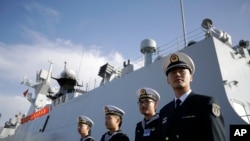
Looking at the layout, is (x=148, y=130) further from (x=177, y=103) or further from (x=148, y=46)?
(x=148, y=46)

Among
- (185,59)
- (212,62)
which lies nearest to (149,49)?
(212,62)

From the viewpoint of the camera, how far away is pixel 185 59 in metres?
1.73

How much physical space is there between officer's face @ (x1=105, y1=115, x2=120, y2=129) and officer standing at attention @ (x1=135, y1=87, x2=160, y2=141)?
0.57 metres

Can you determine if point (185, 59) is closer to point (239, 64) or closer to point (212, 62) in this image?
point (212, 62)

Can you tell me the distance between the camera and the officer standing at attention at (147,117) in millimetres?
2504

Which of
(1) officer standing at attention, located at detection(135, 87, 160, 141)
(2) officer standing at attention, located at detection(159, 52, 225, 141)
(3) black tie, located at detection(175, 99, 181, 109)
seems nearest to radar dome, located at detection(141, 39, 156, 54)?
(1) officer standing at attention, located at detection(135, 87, 160, 141)

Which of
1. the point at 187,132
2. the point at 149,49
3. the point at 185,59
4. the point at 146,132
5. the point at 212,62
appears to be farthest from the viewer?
the point at 149,49

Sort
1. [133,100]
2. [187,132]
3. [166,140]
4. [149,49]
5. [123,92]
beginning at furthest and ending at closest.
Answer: [149,49]
[123,92]
[133,100]
[166,140]
[187,132]

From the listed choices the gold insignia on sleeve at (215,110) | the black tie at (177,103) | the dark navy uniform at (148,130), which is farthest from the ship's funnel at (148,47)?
the gold insignia on sleeve at (215,110)

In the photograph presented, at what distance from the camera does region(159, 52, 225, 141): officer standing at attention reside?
1.37 metres

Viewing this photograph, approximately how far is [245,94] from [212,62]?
111 cm

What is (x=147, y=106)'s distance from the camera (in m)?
2.75

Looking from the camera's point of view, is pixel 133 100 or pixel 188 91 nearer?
pixel 188 91

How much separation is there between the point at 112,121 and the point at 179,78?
191 cm
